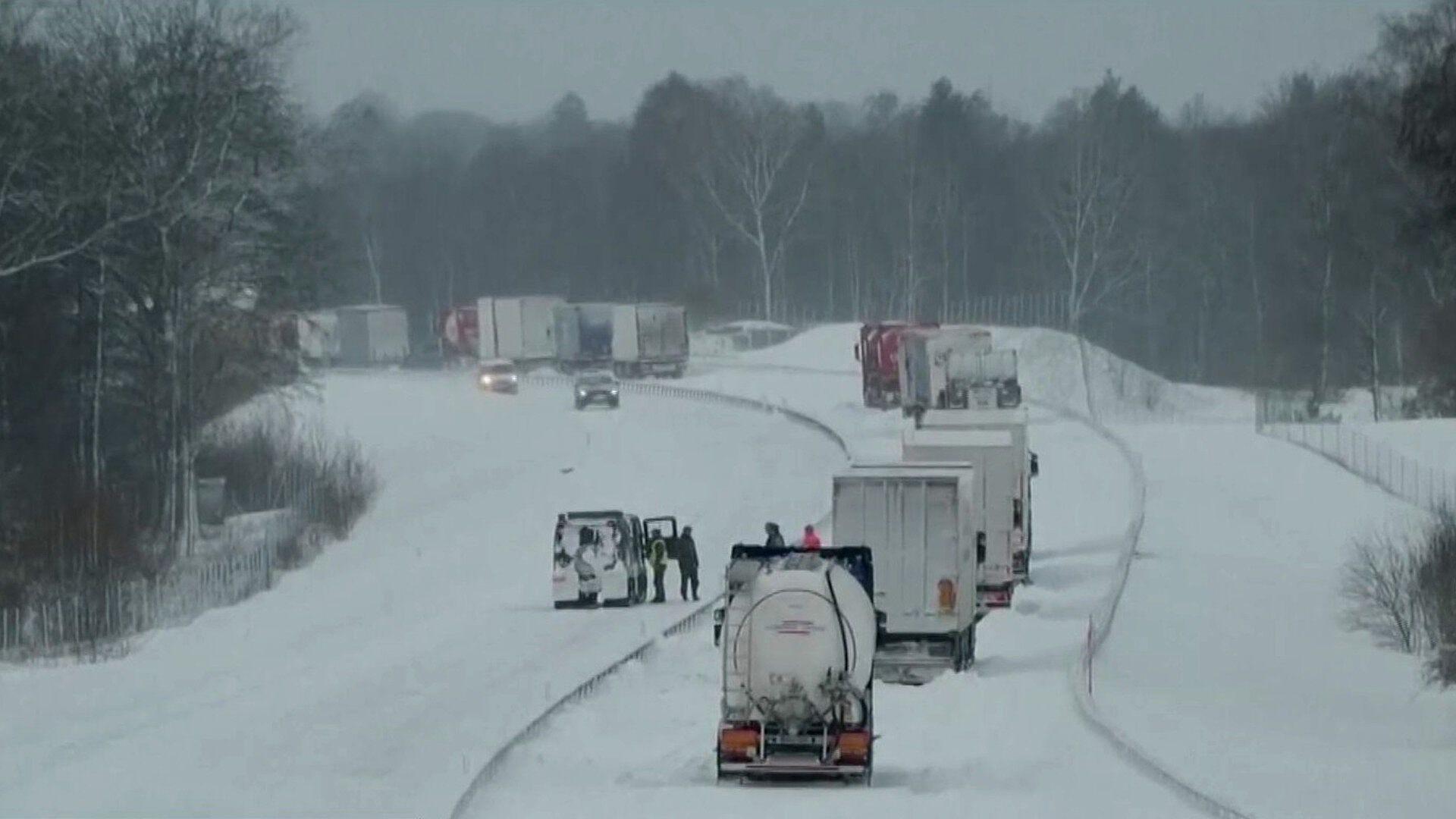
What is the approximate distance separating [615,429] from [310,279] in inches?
829

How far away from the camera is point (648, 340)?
106 meters

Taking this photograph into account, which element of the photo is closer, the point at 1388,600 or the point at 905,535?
the point at 905,535

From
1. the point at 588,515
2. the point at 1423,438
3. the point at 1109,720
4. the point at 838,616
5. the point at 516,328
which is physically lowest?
the point at 1109,720

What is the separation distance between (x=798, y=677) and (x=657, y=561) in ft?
63.9

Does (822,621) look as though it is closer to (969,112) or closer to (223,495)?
(223,495)

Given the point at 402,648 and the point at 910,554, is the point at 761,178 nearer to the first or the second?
the point at 402,648

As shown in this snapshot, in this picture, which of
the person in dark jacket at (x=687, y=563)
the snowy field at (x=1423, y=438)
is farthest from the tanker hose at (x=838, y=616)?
the snowy field at (x=1423, y=438)

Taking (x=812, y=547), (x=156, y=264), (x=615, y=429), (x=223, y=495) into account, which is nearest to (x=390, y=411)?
(x=615, y=429)

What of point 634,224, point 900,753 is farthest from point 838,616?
point 634,224

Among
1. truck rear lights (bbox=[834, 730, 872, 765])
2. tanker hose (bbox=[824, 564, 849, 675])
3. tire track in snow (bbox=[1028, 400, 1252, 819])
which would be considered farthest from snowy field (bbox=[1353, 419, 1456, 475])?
truck rear lights (bbox=[834, 730, 872, 765])

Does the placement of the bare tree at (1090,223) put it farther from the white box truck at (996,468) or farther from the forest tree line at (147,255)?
the white box truck at (996,468)

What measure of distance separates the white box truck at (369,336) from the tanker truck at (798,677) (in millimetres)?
103525

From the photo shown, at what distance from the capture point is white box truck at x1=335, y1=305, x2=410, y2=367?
413 feet

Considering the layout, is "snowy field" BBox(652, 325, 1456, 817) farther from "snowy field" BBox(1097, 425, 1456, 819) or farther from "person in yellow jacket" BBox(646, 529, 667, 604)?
"person in yellow jacket" BBox(646, 529, 667, 604)
